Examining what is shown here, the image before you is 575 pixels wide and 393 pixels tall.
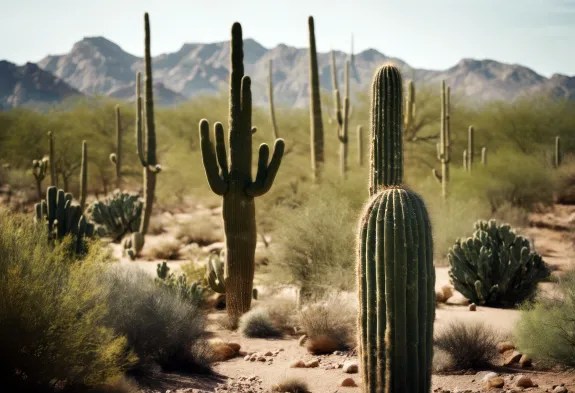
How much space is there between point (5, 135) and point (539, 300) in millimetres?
29940

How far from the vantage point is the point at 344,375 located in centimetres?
732

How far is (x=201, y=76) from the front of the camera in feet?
637

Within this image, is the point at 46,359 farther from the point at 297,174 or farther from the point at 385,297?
the point at 297,174

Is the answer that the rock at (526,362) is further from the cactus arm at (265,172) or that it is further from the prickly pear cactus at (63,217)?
the prickly pear cactus at (63,217)

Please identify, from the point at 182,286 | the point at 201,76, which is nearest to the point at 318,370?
the point at 182,286

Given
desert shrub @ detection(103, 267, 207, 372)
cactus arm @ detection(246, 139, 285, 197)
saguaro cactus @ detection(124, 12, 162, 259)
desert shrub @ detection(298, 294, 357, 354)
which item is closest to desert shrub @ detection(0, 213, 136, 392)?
desert shrub @ detection(103, 267, 207, 372)

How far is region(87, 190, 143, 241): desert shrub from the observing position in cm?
1930

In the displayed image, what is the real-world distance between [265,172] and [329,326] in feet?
7.97

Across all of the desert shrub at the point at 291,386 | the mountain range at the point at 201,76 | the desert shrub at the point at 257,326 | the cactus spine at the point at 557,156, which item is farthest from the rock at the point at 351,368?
the mountain range at the point at 201,76

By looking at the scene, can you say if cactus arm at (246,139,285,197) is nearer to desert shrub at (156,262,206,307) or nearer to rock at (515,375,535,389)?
desert shrub at (156,262,206,307)

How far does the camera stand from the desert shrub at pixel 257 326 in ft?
30.6

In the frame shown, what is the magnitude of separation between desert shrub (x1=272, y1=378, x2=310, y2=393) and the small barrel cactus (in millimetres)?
4551

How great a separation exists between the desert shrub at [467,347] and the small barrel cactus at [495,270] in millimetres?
2821

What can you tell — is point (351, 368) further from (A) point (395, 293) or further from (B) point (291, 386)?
(A) point (395, 293)
